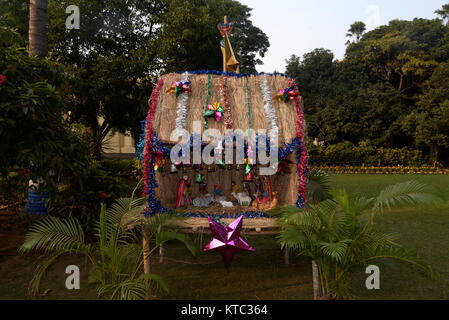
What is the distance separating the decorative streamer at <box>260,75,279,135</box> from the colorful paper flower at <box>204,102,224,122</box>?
112 cm

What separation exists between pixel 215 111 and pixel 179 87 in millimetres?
1163

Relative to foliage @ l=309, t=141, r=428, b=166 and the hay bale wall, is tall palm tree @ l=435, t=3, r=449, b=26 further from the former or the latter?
the hay bale wall

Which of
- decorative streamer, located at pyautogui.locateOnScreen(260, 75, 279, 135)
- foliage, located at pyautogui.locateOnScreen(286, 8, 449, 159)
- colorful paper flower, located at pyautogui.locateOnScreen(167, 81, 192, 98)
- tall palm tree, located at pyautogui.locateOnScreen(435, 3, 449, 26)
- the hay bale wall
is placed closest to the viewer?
decorative streamer, located at pyautogui.locateOnScreen(260, 75, 279, 135)

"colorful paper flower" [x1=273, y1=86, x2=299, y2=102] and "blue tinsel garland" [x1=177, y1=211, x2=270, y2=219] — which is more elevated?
"colorful paper flower" [x1=273, y1=86, x2=299, y2=102]

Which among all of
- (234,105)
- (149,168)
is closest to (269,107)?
(234,105)

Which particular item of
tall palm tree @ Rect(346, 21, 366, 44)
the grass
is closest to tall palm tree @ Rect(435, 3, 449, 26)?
tall palm tree @ Rect(346, 21, 366, 44)

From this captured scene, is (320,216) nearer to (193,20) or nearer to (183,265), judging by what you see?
(183,265)

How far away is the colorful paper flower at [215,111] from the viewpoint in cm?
705

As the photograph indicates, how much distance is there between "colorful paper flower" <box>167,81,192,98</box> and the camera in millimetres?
7393

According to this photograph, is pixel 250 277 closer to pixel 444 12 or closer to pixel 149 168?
pixel 149 168

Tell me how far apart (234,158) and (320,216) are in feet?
9.10

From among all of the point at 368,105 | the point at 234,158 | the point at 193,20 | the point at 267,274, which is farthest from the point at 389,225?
the point at 368,105

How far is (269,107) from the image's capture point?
734cm

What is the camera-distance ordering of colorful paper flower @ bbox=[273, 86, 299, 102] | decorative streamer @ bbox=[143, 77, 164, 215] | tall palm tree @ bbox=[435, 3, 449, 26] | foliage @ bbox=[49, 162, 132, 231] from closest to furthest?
decorative streamer @ bbox=[143, 77, 164, 215]
colorful paper flower @ bbox=[273, 86, 299, 102]
foliage @ bbox=[49, 162, 132, 231]
tall palm tree @ bbox=[435, 3, 449, 26]
